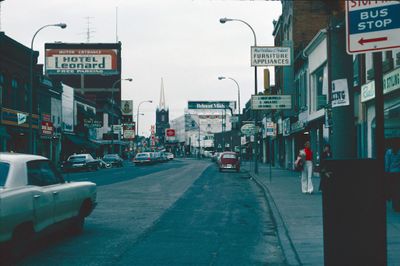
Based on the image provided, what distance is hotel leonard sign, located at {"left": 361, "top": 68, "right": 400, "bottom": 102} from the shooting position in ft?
62.3

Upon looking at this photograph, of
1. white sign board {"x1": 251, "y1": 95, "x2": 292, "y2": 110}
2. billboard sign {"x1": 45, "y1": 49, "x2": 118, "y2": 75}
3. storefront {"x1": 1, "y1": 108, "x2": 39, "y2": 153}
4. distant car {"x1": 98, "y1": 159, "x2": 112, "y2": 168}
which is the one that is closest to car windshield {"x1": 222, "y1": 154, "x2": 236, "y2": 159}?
storefront {"x1": 1, "y1": 108, "x2": 39, "y2": 153}

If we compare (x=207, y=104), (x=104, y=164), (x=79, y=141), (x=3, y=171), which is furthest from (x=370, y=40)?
(x=207, y=104)

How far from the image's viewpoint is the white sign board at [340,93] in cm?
580

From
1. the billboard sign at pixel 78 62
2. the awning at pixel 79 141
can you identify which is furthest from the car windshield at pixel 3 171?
the billboard sign at pixel 78 62

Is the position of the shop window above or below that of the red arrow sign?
above

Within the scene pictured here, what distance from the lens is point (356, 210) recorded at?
5.61 meters

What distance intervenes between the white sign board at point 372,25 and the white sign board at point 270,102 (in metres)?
23.4

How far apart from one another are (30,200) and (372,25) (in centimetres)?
540

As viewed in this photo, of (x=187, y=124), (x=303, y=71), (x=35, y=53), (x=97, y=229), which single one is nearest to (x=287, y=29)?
(x=303, y=71)

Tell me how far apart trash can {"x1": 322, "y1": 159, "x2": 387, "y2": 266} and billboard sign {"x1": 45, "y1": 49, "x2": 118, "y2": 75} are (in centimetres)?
8655

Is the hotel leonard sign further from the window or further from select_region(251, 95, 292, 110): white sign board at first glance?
the window

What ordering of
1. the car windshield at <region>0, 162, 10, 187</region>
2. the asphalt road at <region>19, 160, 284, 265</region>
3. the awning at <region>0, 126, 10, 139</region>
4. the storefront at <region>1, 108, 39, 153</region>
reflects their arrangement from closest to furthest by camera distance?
1. the car windshield at <region>0, 162, 10, 187</region>
2. the asphalt road at <region>19, 160, 284, 265</region>
3. the awning at <region>0, 126, 10, 139</region>
4. the storefront at <region>1, 108, 39, 153</region>

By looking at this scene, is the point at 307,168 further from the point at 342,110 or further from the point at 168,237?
the point at 342,110

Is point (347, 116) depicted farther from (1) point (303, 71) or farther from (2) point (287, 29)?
(2) point (287, 29)
